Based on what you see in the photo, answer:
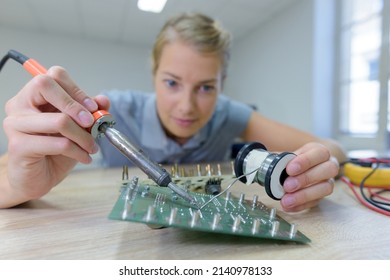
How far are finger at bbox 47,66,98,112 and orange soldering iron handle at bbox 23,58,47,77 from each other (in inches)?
1.1

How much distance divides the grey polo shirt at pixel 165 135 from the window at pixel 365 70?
15.0 inches

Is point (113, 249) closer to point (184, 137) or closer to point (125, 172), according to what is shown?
point (125, 172)

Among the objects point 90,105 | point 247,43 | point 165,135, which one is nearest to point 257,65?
point 247,43

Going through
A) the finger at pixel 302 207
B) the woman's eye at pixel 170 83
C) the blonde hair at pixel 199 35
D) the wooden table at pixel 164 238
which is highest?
the blonde hair at pixel 199 35

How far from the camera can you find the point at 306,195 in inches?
12.1

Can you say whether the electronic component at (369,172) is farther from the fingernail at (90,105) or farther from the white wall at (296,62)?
the fingernail at (90,105)

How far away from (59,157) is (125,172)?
0.13m

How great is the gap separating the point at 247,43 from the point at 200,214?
58 cm

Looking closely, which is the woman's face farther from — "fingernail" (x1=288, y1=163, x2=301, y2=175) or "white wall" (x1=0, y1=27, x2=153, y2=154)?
"fingernail" (x1=288, y1=163, x2=301, y2=175)

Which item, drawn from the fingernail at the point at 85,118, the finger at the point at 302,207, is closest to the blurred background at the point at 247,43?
the fingernail at the point at 85,118

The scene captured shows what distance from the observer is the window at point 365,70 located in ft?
1.41

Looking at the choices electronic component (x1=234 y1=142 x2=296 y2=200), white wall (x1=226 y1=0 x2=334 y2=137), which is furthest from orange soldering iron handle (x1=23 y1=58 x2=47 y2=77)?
white wall (x1=226 y1=0 x2=334 y2=137)

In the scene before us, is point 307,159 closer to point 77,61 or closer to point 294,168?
point 294,168
